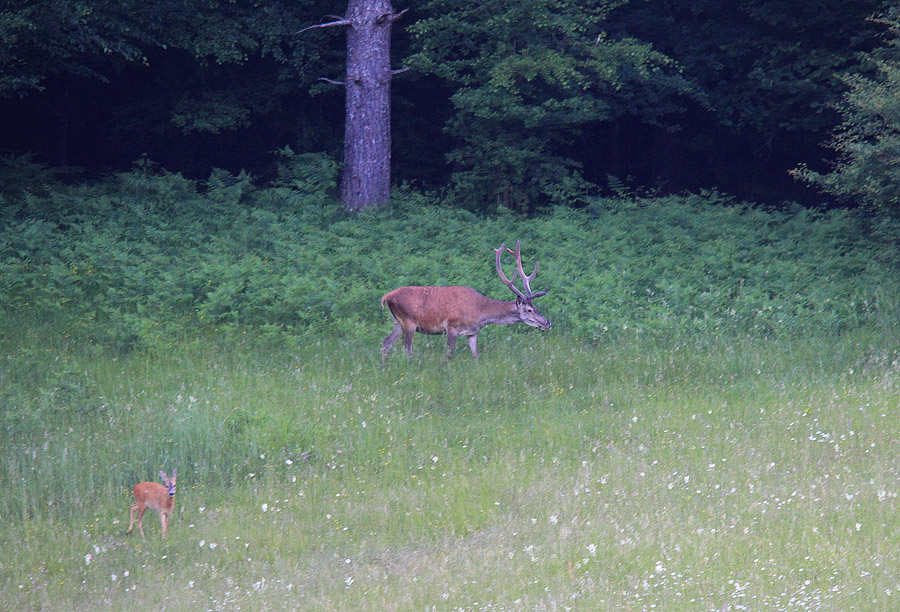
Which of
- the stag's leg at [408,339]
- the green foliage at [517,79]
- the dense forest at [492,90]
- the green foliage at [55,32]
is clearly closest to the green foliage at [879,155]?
the dense forest at [492,90]

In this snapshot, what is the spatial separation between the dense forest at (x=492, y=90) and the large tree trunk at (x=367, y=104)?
0.90 meters

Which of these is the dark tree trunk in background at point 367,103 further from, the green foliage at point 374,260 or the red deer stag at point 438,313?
the red deer stag at point 438,313

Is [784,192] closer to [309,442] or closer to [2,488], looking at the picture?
[309,442]

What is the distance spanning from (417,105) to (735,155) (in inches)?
→ 350

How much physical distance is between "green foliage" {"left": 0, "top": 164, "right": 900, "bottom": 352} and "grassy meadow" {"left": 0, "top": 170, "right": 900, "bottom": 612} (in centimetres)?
7

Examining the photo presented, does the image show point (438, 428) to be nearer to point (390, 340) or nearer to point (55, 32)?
point (390, 340)

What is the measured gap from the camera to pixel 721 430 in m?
8.01

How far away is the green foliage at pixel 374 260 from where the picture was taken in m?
11.5

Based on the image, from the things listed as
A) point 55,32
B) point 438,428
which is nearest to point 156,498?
point 438,428

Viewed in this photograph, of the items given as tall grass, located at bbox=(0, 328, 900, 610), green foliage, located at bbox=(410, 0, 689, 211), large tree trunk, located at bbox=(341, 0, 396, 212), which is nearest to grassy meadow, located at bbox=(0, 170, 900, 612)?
tall grass, located at bbox=(0, 328, 900, 610)

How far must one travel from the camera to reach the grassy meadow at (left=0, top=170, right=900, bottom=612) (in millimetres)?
5672

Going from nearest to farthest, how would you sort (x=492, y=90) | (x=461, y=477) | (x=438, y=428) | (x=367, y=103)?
1. (x=461, y=477)
2. (x=438, y=428)
3. (x=367, y=103)
4. (x=492, y=90)

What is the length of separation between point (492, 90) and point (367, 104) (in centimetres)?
250

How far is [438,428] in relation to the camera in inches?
330
